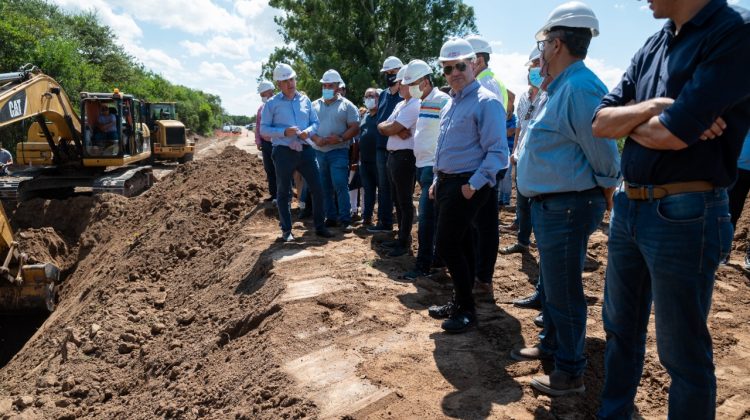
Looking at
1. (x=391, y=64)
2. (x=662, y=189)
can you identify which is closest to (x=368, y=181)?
(x=391, y=64)

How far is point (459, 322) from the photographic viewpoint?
362 cm

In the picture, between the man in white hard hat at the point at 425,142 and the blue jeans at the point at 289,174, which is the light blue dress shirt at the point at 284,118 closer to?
the blue jeans at the point at 289,174

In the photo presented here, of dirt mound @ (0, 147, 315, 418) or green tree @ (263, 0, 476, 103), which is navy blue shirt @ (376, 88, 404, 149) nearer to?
dirt mound @ (0, 147, 315, 418)

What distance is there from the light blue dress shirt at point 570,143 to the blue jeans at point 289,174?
367 centimetres

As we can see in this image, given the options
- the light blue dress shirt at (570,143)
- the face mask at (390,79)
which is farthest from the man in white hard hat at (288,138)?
the light blue dress shirt at (570,143)

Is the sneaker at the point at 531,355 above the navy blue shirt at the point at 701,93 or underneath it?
underneath

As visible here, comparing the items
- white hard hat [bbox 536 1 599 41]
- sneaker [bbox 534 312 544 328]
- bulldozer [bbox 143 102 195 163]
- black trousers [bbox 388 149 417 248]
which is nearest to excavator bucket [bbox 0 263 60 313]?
black trousers [bbox 388 149 417 248]

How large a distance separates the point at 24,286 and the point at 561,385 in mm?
7002

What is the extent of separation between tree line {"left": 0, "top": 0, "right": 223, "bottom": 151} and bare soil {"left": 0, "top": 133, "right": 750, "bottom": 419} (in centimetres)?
755

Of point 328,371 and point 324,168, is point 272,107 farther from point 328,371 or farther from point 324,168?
point 328,371

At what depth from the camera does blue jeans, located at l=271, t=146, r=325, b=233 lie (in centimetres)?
593

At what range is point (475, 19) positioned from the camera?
28.5m

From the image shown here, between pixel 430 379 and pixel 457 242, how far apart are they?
0.96 meters

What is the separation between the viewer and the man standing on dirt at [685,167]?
1847mm
